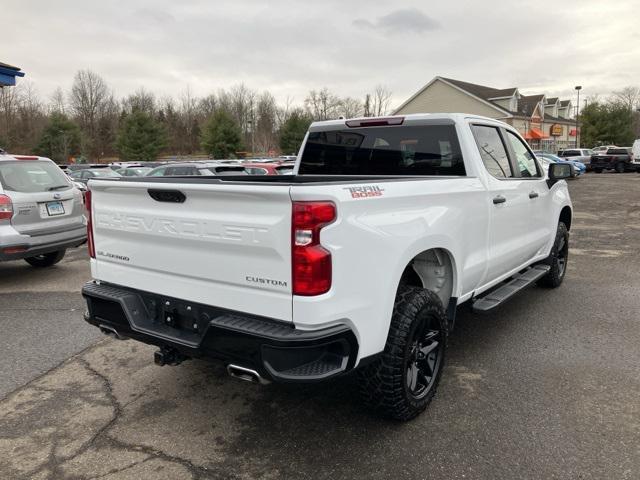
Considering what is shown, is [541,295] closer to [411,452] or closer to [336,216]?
[411,452]

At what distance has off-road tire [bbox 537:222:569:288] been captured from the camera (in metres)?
5.96

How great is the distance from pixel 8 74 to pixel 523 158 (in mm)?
12408

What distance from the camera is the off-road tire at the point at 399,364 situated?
2889 millimetres

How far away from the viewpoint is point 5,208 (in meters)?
6.29

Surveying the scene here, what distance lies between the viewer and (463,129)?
395 centimetres

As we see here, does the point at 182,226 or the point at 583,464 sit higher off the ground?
the point at 182,226

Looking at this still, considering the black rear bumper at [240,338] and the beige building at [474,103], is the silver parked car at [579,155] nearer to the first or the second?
the beige building at [474,103]

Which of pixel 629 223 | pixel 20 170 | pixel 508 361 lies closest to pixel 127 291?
pixel 508 361

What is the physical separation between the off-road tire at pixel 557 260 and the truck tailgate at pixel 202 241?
4.51 m

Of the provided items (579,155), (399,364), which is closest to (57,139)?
(579,155)

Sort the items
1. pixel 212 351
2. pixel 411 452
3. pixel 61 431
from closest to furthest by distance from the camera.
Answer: pixel 212 351, pixel 411 452, pixel 61 431

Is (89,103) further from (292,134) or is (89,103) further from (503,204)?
(503,204)

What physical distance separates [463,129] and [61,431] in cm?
359

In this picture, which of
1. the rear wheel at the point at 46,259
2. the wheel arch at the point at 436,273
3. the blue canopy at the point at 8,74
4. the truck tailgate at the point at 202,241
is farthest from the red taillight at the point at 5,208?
the blue canopy at the point at 8,74
